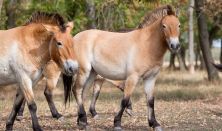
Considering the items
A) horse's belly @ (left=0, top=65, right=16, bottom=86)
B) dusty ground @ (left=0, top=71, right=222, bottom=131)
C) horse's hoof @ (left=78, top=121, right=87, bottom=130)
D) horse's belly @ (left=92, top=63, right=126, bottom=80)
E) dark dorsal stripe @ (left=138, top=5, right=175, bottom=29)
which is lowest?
dusty ground @ (left=0, top=71, right=222, bottom=131)

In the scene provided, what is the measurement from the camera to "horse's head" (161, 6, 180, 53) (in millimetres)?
8828

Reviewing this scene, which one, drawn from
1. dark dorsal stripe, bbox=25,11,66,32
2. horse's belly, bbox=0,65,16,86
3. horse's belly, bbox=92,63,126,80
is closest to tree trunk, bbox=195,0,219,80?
horse's belly, bbox=92,63,126,80

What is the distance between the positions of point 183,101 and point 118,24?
5.23m

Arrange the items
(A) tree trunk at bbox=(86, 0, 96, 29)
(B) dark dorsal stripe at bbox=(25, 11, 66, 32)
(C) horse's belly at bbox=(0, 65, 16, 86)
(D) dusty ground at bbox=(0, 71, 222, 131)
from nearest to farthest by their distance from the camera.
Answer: (C) horse's belly at bbox=(0, 65, 16, 86) → (B) dark dorsal stripe at bbox=(25, 11, 66, 32) → (D) dusty ground at bbox=(0, 71, 222, 131) → (A) tree trunk at bbox=(86, 0, 96, 29)

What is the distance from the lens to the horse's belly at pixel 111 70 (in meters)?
9.75

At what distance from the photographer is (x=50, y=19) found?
8938mm

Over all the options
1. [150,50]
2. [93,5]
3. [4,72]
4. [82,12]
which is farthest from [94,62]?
[82,12]

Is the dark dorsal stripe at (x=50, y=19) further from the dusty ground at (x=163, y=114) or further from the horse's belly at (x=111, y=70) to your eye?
the dusty ground at (x=163, y=114)

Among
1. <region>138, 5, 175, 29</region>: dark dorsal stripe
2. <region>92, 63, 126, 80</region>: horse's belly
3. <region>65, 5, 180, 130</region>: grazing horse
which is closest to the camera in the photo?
<region>65, 5, 180, 130</region>: grazing horse

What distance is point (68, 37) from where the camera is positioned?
8.52m

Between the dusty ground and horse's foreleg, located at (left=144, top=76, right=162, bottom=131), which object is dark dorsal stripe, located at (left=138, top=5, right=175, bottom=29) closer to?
horse's foreleg, located at (left=144, top=76, right=162, bottom=131)

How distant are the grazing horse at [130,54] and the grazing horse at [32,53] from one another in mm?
1056

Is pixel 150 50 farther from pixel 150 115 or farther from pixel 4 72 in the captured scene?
pixel 4 72

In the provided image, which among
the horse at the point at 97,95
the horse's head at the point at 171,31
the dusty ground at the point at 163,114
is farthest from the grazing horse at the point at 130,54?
the horse at the point at 97,95
